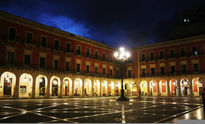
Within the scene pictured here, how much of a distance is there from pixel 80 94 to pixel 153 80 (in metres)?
15.6

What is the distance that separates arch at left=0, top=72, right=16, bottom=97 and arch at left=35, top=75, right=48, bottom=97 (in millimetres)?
3267

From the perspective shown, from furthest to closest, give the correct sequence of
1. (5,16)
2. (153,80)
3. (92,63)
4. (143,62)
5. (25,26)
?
(143,62)
(153,80)
(92,63)
(25,26)
(5,16)

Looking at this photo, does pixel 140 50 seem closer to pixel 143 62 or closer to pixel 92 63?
pixel 143 62

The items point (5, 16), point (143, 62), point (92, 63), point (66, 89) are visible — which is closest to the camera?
Answer: point (5, 16)

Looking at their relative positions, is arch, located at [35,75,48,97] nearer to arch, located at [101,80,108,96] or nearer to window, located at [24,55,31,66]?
window, located at [24,55,31,66]

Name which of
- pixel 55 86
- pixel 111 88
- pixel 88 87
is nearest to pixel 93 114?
pixel 55 86

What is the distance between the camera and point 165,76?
1436 inches

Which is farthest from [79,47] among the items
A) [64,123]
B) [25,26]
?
[64,123]

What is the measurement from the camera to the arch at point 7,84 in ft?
78.0

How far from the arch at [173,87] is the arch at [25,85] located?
1003 inches

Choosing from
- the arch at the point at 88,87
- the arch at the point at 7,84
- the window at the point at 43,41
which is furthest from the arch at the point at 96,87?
the arch at the point at 7,84

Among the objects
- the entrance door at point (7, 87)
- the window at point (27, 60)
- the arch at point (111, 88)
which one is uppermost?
the window at point (27, 60)

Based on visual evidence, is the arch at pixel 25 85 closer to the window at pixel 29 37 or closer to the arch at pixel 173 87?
the window at pixel 29 37

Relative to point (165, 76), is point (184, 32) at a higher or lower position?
higher
